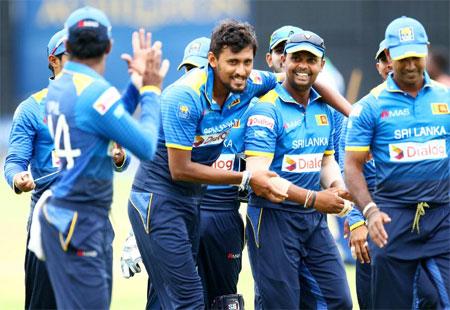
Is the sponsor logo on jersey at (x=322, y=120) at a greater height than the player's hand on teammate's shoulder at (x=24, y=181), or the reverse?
the sponsor logo on jersey at (x=322, y=120)

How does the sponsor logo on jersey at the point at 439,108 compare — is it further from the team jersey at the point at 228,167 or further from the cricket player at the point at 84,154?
the cricket player at the point at 84,154

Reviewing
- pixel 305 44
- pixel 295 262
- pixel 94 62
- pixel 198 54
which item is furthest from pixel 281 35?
pixel 94 62

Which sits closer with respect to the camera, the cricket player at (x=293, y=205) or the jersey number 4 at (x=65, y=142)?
the jersey number 4 at (x=65, y=142)

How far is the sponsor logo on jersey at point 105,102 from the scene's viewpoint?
6.26 meters

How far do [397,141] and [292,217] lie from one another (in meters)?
0.91

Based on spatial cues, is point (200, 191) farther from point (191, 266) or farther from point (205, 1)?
point (205, 1)

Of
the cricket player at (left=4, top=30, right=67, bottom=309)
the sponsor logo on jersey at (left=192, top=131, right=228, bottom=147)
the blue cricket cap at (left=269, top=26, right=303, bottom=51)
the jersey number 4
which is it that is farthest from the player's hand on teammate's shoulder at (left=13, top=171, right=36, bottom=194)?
the blue cricket cap at (left=269, top=26, right=303, bottom=51)

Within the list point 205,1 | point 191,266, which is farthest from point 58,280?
point 205,1

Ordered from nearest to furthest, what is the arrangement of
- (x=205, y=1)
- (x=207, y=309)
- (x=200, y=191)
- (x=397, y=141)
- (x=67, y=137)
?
(x=67, y=137), (x=397, y=141), (x=200, y=191), (x=207, y=309), (x=205, y=1)

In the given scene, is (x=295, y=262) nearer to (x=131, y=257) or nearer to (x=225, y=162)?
(x=225, y=162)

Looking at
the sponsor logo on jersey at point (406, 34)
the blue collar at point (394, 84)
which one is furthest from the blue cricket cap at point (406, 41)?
the blue collar at point (394, 84)

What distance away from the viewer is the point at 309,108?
7859 mm

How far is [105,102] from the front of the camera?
247 inches

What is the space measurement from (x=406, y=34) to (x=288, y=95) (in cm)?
95
